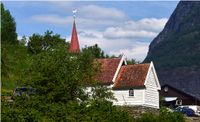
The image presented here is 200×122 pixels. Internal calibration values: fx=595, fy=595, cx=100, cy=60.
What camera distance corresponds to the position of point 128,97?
66.3m

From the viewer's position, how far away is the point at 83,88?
45406 millimetres

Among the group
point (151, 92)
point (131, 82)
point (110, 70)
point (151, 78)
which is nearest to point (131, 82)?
point (131, 82)

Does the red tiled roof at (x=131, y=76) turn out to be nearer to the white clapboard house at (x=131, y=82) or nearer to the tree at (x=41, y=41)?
the white clapboard house at (x=131, y=82)

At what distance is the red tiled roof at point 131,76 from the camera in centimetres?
6542

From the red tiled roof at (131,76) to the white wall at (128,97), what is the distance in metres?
0.79

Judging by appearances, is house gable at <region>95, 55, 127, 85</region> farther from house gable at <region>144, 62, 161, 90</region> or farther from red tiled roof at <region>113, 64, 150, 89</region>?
house gable at <region>144, 62, 161, 90</region>

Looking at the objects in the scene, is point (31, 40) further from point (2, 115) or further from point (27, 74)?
point (2, 115)

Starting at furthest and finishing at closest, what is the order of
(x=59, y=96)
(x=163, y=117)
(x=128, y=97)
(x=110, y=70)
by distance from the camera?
(x=110, y=70)
(x=128, y=97)
(x=163, y=117)
(x=59, y=96)

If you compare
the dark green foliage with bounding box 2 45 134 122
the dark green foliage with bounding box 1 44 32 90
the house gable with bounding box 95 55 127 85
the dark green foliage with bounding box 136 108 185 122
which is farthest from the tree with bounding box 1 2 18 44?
the dark green foliage with bounding box 136 108 185 122

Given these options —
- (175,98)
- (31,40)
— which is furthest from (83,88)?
(175,98)

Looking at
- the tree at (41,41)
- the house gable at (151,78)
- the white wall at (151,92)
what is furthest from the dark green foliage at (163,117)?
the tree at (41,41)

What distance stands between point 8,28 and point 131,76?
3697 cm

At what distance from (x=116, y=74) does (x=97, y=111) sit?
1232 inches

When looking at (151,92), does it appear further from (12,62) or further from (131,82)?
(12,62)
